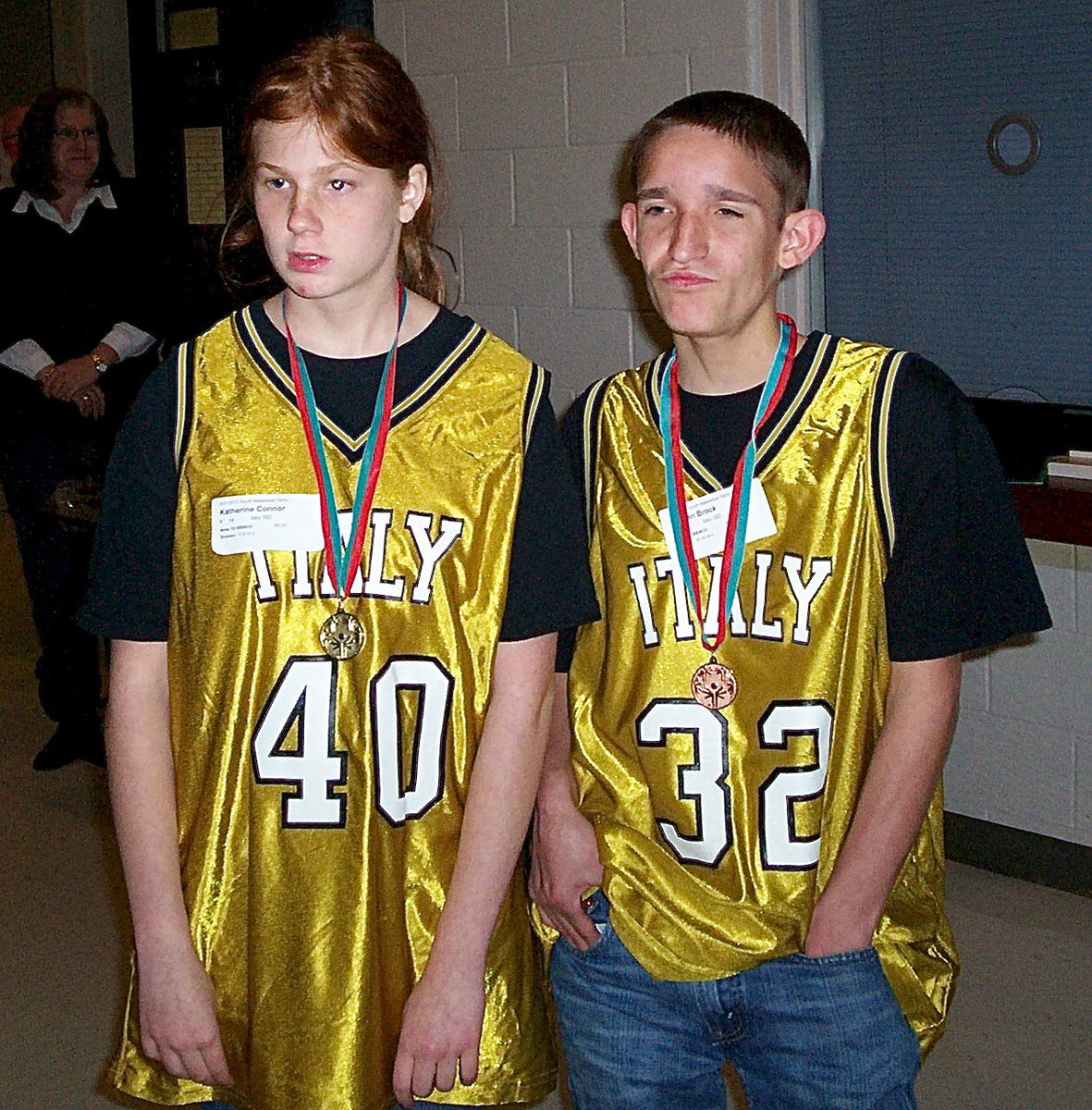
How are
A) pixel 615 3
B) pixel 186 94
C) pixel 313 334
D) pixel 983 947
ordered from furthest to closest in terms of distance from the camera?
pixel 186 94 → pixel 615 3 → pixel 983 947 → pixel 313 334

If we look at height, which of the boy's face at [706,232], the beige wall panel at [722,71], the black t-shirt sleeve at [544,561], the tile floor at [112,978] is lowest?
the tile floor at [112,978]

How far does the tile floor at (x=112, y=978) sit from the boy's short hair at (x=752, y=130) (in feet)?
5.36

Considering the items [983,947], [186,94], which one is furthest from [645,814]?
Result: [186,94]

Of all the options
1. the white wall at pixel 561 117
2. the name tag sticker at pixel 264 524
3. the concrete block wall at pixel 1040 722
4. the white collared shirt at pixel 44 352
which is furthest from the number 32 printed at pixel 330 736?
the white collared shirt at pixel 44 352

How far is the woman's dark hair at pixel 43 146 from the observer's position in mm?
4039

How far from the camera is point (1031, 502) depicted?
2.75 m

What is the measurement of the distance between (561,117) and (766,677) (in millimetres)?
2466

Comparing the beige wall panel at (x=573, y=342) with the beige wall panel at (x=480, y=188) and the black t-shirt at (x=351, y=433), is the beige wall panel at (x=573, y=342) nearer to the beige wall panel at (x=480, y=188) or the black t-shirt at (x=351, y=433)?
the beige wall panel at (x=480, y=188)

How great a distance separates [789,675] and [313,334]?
57 cm

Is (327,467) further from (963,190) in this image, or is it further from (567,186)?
(567,186)

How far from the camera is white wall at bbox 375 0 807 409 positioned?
11.2ft

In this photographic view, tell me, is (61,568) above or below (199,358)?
below

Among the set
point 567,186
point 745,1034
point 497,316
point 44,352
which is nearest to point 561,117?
point 567,186

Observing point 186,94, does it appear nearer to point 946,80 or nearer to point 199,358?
point 946,80
